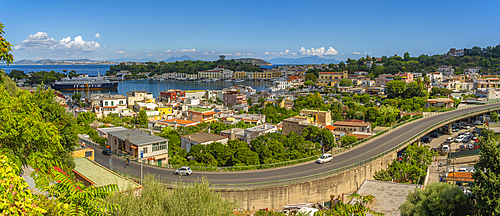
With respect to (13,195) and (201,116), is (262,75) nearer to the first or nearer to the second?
(201,116)

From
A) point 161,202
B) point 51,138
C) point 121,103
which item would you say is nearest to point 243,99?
point 121,103

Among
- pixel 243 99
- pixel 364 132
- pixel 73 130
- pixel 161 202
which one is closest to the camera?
pixel 161 202

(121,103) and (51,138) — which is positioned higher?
(51,138)

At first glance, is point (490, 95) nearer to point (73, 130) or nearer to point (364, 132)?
point (364, 132)

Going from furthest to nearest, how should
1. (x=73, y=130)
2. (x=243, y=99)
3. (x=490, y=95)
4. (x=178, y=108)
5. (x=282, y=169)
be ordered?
1. (x=243, y=99)
2. (x=490, y=95)
3. (x=178, y=108)
4. (x=282, y=169)
5. (x=73, y=130)

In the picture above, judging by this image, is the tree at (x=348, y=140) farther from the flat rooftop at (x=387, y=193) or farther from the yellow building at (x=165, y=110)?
the yellow building at (x=165, y=110)

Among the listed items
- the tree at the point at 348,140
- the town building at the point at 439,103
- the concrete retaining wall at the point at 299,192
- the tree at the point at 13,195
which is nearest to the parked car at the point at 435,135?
the town building at the point at 439,103

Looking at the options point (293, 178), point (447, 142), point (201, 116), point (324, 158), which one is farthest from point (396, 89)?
point (293, 178)
